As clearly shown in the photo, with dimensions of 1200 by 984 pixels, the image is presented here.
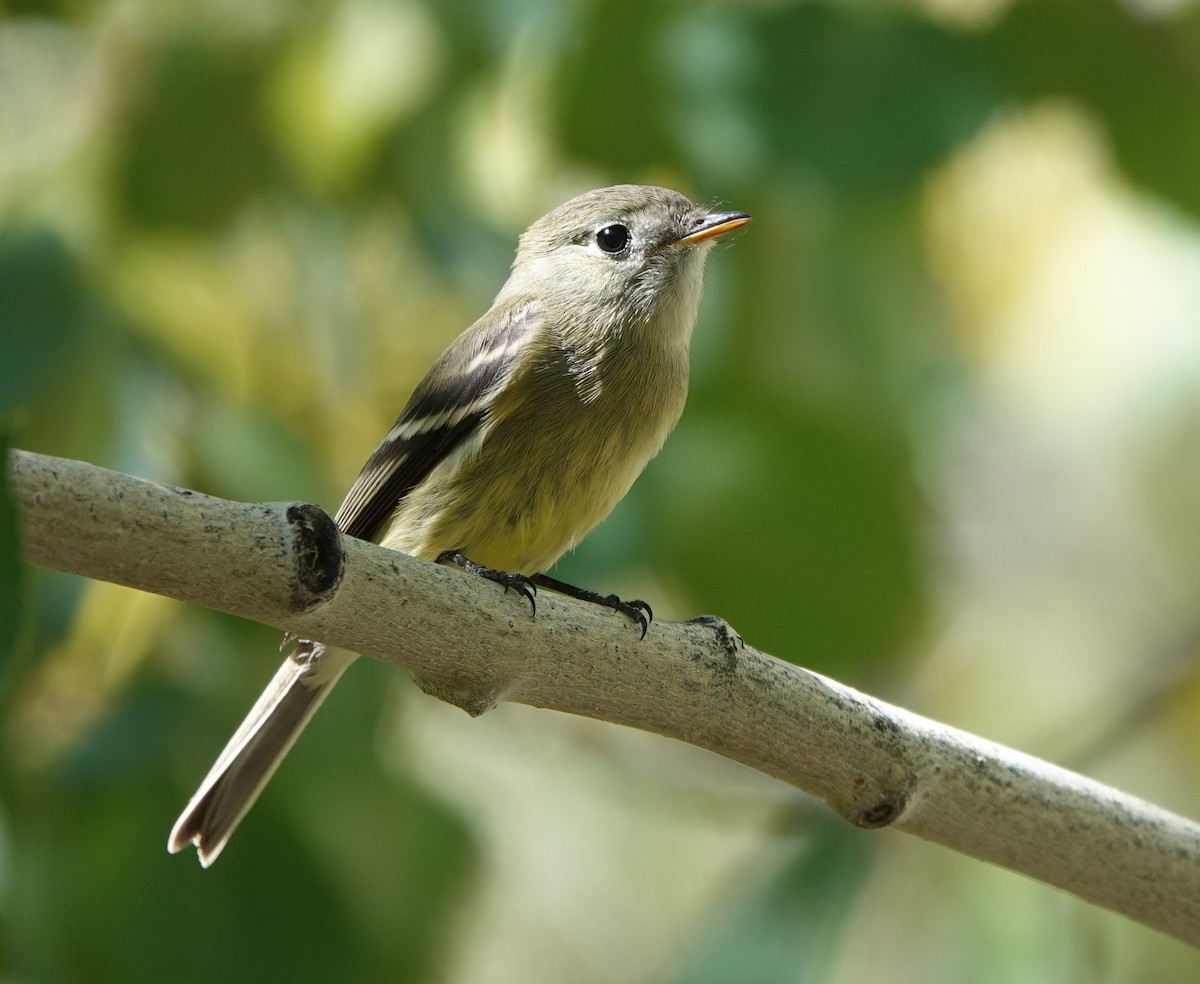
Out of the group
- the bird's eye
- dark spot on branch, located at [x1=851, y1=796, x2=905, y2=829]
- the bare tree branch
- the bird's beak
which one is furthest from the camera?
the bird's eye

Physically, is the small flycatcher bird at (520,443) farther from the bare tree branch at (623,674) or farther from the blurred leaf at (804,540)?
the bare tree branch at (623,674)

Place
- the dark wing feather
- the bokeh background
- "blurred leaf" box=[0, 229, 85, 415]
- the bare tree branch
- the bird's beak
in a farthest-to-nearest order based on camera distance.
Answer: the bird's beak, the dark wing feather, the bokeh background, "blurred leaf" box=[0, 229, 85, 415], the bare tree branch

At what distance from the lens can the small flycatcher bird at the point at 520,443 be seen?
9.86 feet

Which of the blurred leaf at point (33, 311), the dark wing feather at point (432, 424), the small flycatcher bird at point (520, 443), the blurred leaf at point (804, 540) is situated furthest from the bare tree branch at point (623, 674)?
the blurred leaf at point (33, 311)

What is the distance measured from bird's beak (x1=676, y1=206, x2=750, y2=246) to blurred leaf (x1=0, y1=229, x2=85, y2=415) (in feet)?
4.56

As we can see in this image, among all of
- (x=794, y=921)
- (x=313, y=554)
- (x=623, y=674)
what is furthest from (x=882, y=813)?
→ (x=313, y=554)

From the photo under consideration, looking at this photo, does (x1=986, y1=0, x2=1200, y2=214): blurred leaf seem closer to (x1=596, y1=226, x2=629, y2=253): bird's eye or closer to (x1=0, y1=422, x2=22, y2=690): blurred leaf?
(x1=596, y1=226, x2=629, y2=253): bird's eye

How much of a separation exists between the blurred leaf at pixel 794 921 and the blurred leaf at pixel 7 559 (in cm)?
182

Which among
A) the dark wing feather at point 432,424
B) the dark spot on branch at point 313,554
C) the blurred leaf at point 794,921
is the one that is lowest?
the dark spot on branch at point 313,554

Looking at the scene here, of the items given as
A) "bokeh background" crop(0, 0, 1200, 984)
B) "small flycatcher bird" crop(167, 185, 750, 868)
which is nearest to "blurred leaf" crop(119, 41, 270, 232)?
"bokeh background" crop(0, 0, 1200, 984)

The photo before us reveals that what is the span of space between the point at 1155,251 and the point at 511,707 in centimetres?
238

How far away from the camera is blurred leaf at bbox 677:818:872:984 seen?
3.00 metres

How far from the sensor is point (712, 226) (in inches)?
136

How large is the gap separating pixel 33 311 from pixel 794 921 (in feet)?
6.51
